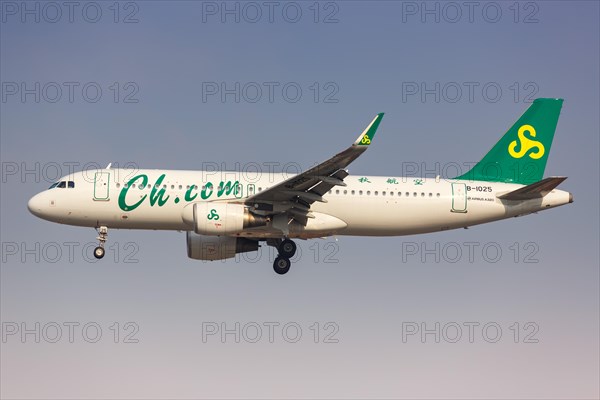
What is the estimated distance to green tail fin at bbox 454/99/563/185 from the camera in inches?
1793

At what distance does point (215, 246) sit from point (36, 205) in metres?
7.67

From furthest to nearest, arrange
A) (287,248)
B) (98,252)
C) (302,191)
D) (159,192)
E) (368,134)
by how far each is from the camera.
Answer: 1. (287,248)
2. (98,252)
3. (159,192)
4. (302,191)
5. (368,134)

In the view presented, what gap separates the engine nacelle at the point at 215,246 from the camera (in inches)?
1742

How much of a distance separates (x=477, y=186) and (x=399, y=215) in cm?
386

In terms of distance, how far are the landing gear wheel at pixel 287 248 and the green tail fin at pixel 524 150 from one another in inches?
323

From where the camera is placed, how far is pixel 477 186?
4403cm

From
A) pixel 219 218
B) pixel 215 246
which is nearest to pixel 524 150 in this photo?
pixel 215 246

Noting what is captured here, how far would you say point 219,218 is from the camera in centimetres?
4025

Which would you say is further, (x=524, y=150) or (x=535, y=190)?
(x=524, y=150)

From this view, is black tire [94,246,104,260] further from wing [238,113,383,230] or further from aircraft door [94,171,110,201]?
wing [238,113,383,230]

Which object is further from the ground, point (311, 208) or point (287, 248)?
point (311, 208)

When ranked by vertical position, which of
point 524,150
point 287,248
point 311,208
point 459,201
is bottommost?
point 287,248

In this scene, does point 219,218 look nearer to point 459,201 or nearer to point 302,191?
point 302,191

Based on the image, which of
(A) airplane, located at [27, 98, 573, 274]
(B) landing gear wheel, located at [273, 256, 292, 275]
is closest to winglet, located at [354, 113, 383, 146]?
(A) airplane, located at [27, 98, 573, 274]
